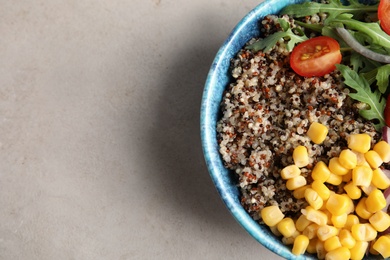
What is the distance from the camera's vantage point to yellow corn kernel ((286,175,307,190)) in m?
2.52

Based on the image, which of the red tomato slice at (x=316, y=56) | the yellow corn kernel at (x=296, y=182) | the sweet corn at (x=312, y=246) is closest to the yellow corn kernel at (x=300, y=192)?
the yellow corn kernel at (x=296, y=182)

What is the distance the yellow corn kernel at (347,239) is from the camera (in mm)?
2477

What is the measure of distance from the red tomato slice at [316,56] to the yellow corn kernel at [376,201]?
68 cm

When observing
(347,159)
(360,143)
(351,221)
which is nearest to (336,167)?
(347,159)

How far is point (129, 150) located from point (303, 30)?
1288 millimetres

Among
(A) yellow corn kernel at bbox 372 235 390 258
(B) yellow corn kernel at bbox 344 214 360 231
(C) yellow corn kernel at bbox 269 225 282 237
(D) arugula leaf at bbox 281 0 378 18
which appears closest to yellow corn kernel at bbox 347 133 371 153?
(B) yellow corn kernel at bbox 344 214 360 231

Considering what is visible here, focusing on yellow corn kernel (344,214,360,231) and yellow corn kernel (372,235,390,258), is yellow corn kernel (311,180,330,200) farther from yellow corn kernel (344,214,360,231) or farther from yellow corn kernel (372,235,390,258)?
yellow corn kernel (372,235,390,258)

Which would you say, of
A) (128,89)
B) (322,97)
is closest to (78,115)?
(128,89)

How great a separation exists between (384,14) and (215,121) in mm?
1064

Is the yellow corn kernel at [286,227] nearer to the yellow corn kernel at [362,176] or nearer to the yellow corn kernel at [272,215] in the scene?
the yellow corn kernel at [272,215]

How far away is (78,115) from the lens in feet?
10.5

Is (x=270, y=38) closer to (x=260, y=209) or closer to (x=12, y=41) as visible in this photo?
(x=260, y=209)

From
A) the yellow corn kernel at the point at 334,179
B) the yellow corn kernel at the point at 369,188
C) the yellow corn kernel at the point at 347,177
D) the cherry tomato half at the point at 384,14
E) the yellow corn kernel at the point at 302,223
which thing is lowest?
the yellow corn kernel at the point at 369,188

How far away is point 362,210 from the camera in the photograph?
253 cm
